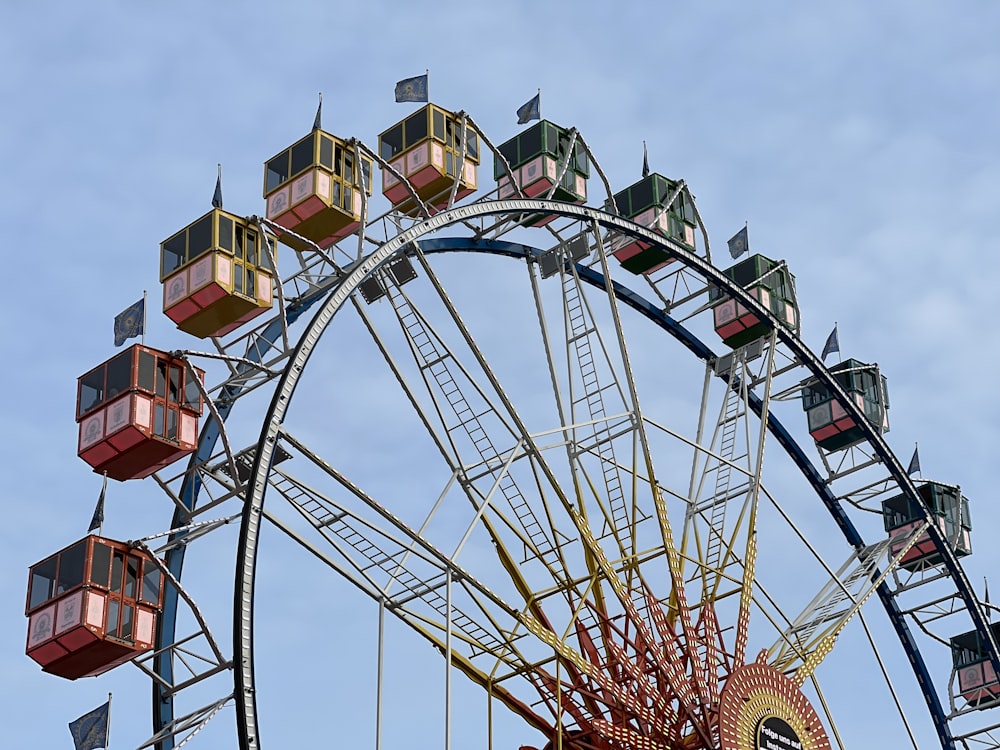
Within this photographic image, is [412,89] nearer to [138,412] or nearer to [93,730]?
[138,412]

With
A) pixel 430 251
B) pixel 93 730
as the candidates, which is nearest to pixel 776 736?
pixel 430 251

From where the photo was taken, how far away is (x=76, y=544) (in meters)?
23.8

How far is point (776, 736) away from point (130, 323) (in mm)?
12542

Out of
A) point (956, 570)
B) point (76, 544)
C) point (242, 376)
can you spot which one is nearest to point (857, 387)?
point (956, 570)

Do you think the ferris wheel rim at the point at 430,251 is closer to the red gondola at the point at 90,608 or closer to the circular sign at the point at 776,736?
the red gondola at the point at 90,608

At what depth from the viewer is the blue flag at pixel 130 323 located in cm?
2525

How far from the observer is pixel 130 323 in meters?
25.4

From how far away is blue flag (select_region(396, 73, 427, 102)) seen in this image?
2975 cm

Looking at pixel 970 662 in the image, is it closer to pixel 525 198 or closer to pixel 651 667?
pixel 651 667

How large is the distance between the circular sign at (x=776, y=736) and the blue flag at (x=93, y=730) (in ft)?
36.7

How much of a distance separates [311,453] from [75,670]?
14.1ft

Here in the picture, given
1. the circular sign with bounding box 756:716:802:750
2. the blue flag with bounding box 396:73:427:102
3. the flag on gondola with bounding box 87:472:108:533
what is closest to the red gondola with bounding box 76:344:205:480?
the flag on gondola with bounding box 87:472:108:533

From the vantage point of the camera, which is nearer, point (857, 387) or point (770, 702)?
point (770, 702)

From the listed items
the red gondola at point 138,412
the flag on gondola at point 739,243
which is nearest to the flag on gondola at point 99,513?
the red gondola at point 138,412
